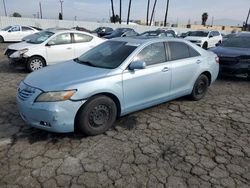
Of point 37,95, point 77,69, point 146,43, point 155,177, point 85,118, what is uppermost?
point 146,43

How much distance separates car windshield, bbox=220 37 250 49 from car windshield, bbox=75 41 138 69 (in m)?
5.60

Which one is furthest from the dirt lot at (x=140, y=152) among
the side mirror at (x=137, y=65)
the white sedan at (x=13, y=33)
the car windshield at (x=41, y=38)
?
the white sedan at (x=13, y=33)

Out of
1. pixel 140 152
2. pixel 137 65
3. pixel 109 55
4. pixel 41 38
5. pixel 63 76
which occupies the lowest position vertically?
pixel 140 152

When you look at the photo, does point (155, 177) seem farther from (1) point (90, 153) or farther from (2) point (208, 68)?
(2) point (208, 68)

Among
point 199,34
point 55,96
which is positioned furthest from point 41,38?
point 199,34

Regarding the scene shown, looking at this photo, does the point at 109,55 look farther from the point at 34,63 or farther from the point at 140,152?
the point at 34,63

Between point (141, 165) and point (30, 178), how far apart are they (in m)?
1.36

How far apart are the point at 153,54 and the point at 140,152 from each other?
75.5 inches

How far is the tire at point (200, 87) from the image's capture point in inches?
217

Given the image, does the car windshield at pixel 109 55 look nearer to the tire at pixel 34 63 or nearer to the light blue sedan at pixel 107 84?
the light blue sedan at pixel 107 84

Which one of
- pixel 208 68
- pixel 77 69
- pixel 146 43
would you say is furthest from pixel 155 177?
pixel 208 68

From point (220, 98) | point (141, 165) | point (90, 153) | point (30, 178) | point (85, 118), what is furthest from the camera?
point (220, 98)

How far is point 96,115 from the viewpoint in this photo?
12.4ft

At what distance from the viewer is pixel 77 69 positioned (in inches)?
161
